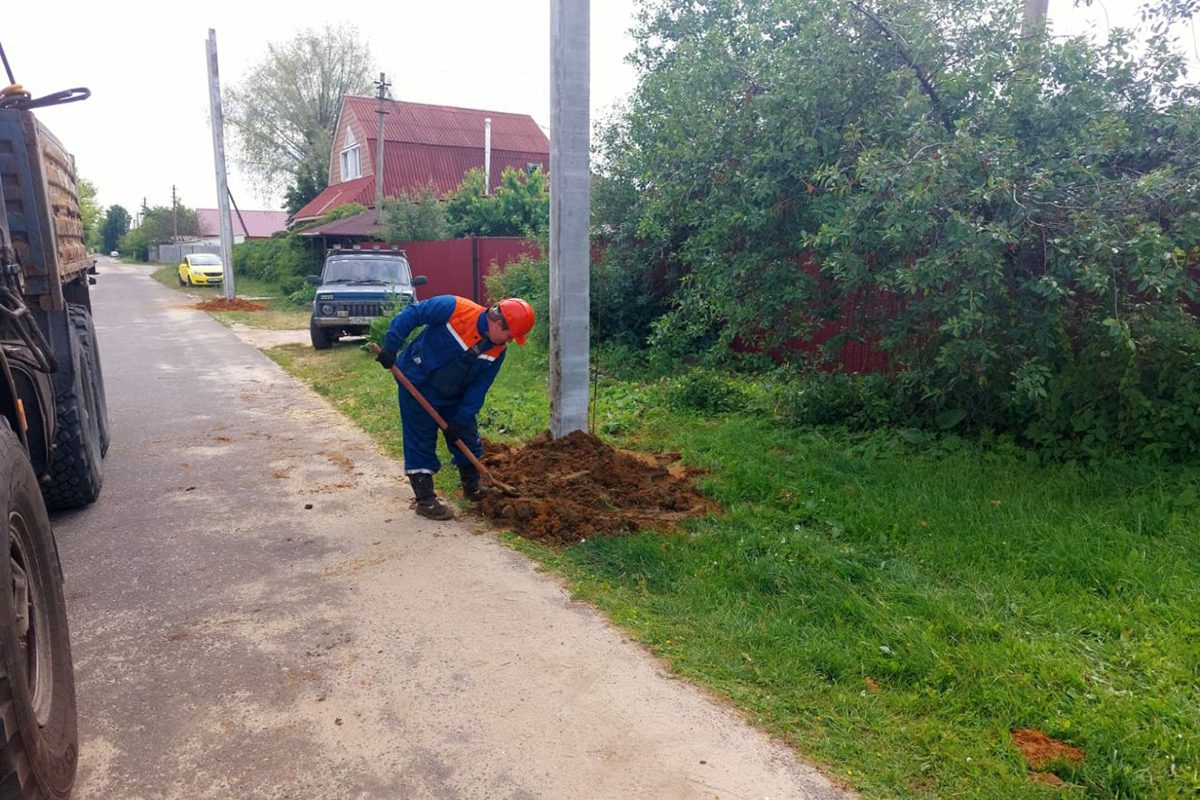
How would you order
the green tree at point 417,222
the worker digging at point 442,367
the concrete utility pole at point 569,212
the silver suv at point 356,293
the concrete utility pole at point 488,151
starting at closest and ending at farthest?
the worker digging at point 442,367, the concrete utility pole at point 569,212, the silver suv at point 356,293, the green tree at point 417,222, the concrete utility pole at point 488,151

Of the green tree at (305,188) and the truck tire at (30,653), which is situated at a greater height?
the green tree at (305,188)

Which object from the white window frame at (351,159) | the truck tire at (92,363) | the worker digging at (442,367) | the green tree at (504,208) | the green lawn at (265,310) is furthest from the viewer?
the white window frame at (351,159)

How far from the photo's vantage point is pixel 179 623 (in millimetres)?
4113

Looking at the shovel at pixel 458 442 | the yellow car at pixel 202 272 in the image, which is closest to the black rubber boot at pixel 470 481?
the shovel at pixel 458 442

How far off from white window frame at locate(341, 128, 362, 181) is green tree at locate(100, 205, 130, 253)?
6466 centimetres

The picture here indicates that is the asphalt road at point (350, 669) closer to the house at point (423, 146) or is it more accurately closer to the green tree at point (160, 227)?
the house at point (423, 146)

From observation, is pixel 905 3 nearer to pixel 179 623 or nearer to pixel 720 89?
pixel 720 89

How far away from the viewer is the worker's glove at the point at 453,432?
5.77m

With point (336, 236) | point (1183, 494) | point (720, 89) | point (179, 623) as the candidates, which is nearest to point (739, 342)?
point (720, 89)

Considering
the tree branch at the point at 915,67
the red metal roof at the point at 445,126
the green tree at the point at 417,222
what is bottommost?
the green tree at the point at 417,222

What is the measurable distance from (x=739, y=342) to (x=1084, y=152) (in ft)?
17.8

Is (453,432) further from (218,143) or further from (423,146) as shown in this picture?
(423,146)

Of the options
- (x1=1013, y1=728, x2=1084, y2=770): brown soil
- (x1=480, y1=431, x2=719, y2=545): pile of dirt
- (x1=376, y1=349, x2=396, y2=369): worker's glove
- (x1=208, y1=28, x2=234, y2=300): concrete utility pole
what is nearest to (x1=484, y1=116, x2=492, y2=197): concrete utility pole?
(x1=208, y1=28, x2=234, y2=300): concrete utility pole

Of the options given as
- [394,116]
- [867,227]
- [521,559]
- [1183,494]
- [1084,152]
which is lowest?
[521,559]
